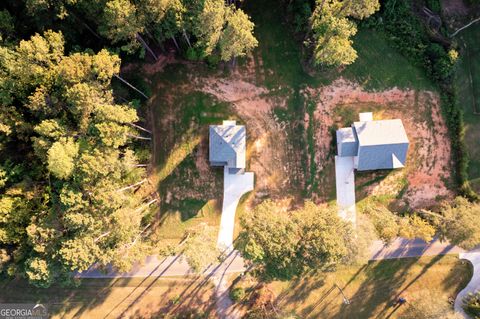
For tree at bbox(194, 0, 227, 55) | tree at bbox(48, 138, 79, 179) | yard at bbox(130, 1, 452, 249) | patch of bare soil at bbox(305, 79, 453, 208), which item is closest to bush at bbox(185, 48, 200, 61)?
yard at bbox(130, 1, 452, 249)

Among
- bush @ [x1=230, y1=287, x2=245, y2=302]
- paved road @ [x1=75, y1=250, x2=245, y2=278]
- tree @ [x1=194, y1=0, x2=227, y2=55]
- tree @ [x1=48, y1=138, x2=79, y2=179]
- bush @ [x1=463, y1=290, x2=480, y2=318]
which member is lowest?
bush @ [x1=463, y1=290, x2=480, y2=318]

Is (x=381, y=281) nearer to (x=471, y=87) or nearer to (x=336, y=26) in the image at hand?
(x=471, y=87)

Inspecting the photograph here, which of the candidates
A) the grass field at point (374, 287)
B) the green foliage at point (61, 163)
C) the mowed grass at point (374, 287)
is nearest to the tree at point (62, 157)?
the green foliage at point (61, 163)

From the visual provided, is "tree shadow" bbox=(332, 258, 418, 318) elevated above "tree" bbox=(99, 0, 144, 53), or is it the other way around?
"tree" bbox=(99, 0, 144, 53)

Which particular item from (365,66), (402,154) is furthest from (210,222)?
(365,66)

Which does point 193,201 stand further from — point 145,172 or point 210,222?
point 145,172

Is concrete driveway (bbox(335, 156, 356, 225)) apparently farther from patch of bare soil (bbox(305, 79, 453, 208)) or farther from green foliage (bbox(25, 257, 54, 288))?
green foliage (bbox(25, 257, 54, 288))

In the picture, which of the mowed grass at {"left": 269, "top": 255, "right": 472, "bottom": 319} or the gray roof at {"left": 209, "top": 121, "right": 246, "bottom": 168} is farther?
the mowed grass at {"left": 269, "top": 255, "right": 472, "bottom": 319}

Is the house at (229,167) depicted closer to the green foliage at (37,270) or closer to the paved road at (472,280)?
the green foliage at (37,270)

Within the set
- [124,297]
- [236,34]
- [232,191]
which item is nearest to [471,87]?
[236,34]
